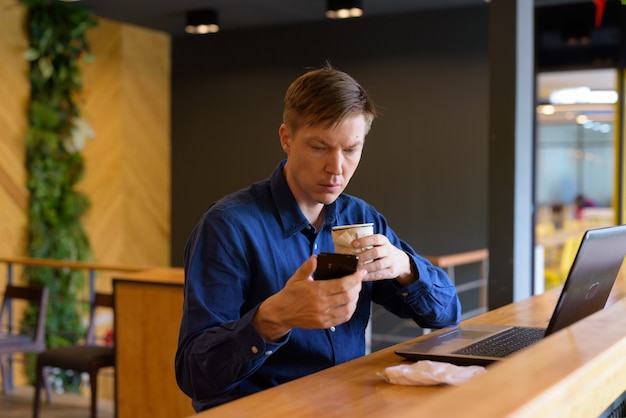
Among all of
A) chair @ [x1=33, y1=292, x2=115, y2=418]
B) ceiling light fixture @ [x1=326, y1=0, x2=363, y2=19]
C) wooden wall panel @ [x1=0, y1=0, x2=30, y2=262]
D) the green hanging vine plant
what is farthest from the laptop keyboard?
wooden wall panel @ [x1=0, y1=0, x2=30, y2=262]

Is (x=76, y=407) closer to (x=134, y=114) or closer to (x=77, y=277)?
(x=77, y=277)

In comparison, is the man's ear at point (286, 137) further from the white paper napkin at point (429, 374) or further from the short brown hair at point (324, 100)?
the white paper napkin at point (429, 374)

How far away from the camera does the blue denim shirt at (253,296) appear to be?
160 centimetres

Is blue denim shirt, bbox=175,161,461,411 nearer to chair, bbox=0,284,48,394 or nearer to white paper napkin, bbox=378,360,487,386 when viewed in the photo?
white paper napkin, bbox=378,360,487,386

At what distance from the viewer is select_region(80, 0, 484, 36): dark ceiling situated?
272 inches

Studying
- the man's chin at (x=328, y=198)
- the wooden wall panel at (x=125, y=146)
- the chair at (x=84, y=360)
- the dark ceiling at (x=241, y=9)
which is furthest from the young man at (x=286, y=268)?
the wooden wall panel at (x=125, y=146)

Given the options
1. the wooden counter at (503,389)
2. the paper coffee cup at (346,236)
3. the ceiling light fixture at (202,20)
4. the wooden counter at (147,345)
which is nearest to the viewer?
the wooden counter at (503,389)

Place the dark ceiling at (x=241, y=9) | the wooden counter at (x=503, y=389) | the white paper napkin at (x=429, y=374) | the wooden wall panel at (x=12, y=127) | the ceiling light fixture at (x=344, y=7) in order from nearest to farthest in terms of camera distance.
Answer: the wooden counter at (x=503, y=389) → the white paper napkin at (x=429, y=374) → the ceiling light fixture at (x=344, y=7) → the wooden wall panel at (x=12, y=127) → the dark ceiling at (x=241, y=9)

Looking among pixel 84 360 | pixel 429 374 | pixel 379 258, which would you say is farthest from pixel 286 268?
pixel 84 360

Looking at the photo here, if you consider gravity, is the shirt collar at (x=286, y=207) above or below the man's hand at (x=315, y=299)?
above

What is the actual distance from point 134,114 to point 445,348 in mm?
6789

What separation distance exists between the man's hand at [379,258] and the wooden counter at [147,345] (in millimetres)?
2411

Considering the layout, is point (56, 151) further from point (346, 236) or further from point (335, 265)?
point (335, 265)

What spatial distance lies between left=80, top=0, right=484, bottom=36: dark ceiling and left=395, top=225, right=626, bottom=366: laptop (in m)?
5.36
